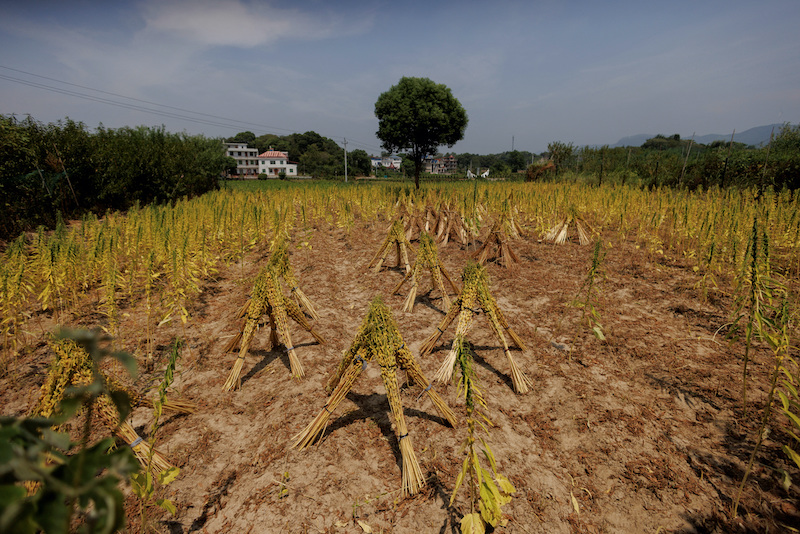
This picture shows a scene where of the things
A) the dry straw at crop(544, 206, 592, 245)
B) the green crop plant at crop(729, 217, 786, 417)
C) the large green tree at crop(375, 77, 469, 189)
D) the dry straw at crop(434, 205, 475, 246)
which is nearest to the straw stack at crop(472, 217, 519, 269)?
the dry straw at crop(434, 205, 475, 246)

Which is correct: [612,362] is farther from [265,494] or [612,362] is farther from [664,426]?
[265,494]

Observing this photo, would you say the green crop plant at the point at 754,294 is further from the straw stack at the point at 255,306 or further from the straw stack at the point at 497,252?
the straw stack at the point at 255,306

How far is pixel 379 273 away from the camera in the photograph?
7.09m

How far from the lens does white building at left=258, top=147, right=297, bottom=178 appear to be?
86.5 metres

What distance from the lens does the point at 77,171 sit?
13.9 m

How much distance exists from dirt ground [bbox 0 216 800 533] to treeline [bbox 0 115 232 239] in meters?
8.21

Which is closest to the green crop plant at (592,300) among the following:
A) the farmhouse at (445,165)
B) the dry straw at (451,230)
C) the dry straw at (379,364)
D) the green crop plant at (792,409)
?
the green crop plant at (792,409)

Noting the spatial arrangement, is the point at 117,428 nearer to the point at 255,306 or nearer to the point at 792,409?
the point at 255,306

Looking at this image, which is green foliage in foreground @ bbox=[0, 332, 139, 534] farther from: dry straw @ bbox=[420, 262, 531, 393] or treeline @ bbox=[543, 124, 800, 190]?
treeline @ bbox=[543, 124, 800, 190]

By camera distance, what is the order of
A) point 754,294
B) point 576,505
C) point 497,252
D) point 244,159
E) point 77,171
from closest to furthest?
point 576,505
point 754,294
point 497,252
point 77,171
point 244,159

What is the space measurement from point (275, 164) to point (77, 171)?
8013 centimetres

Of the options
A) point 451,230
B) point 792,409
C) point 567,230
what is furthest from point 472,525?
point 567,230

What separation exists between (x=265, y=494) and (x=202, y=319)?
11.0 ft

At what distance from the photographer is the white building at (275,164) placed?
284 ft
